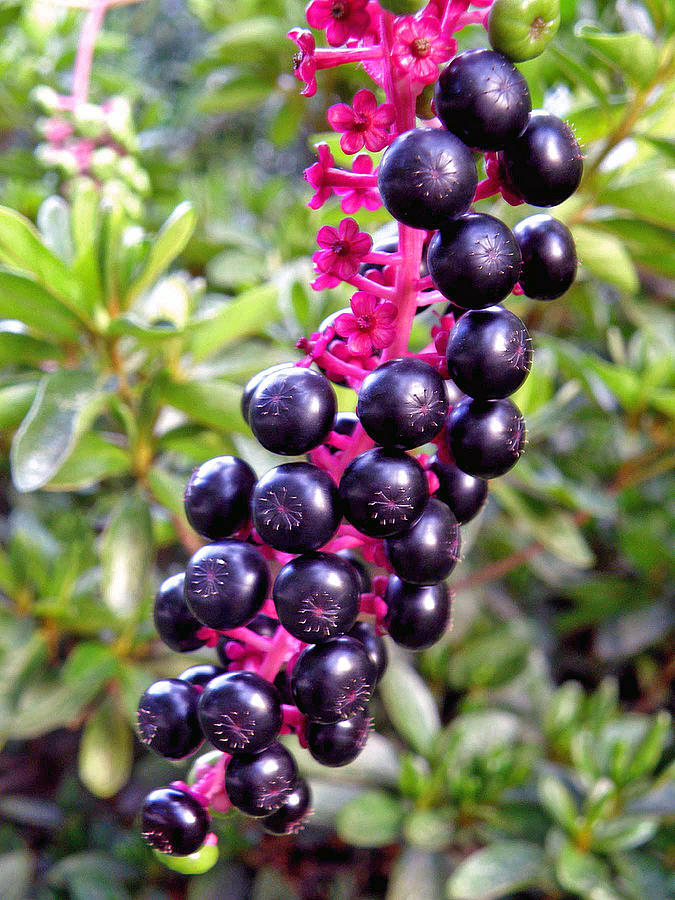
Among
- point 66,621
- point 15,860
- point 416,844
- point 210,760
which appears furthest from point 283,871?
point 210,760

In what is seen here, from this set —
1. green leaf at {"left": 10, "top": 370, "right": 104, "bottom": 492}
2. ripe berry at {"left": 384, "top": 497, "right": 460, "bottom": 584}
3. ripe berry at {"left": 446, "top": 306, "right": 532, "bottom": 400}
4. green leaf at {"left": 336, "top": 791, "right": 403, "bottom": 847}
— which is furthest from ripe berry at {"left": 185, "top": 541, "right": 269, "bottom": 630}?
green leaf at {"left": 336, "top": 791, "right": 403, "bottom": 847}

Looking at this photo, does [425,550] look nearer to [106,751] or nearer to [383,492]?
[383,492]

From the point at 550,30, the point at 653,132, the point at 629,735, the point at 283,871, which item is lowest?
the point at 283,871

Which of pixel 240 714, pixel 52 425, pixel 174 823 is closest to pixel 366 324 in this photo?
pixel 240 714

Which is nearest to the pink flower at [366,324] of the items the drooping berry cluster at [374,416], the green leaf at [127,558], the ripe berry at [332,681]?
the drooping berry cluster at [374,416]

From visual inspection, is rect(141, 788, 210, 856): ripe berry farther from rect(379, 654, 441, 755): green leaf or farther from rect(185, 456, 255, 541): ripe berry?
rect(379, 654, 441, 755): green leaf

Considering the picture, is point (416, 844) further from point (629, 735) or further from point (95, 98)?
point (95, 98)
